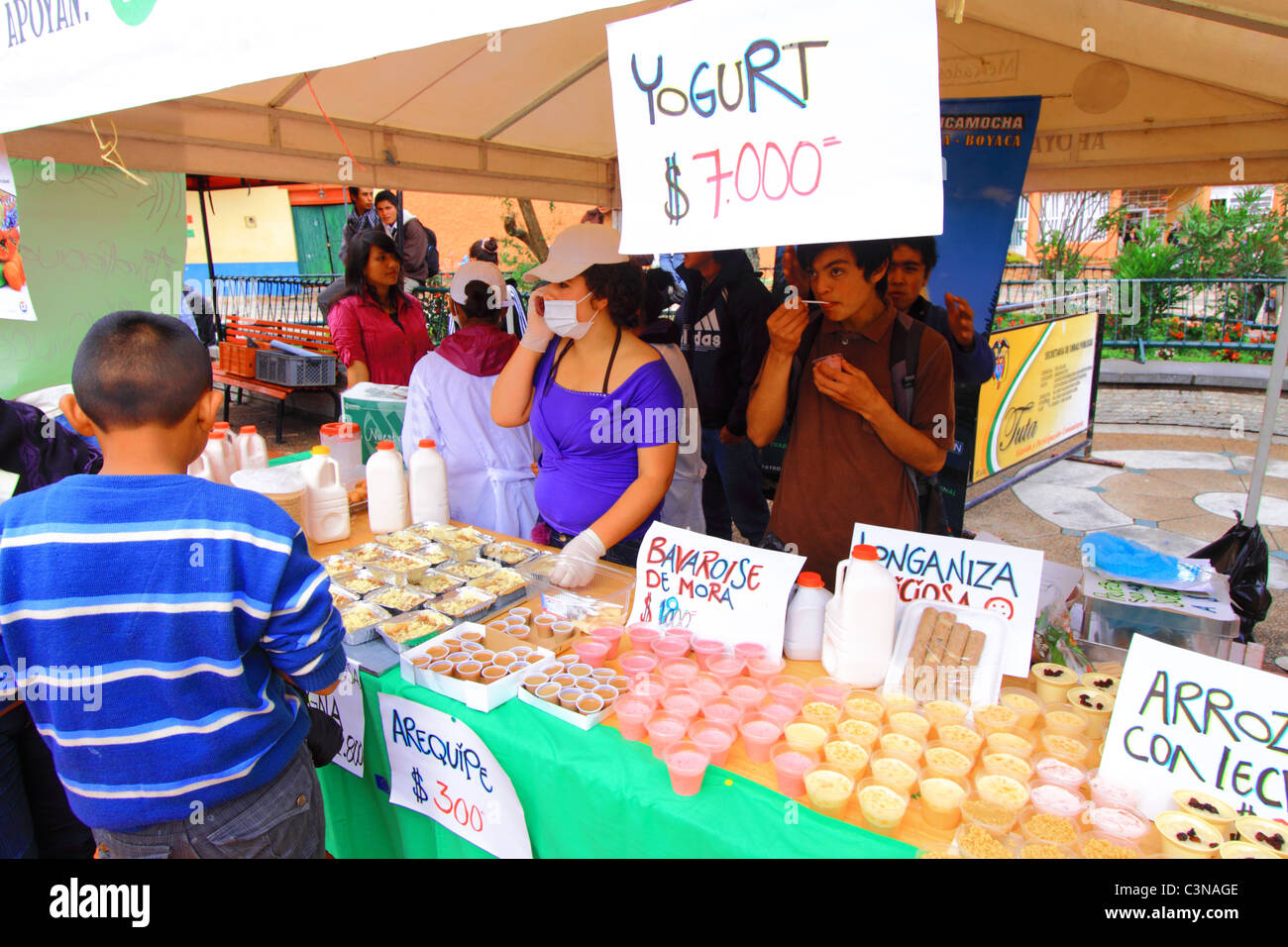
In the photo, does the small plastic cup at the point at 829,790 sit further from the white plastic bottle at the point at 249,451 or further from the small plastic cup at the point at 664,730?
the white plastic bottle at the point at 249,451

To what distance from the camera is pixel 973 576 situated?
72.1 inches

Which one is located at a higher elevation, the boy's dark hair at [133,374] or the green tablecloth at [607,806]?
the boy's dark hair at [133,374]

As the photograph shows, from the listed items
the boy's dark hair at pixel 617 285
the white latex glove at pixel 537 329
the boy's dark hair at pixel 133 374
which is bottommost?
the boy's dark hair at pixel 133 374

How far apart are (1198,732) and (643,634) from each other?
46.1 inches

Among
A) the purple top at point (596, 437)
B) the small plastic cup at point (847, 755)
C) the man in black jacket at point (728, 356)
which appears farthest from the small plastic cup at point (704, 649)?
the man in black jacket at point (728, 356)

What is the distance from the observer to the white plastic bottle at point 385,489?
8.84 ft

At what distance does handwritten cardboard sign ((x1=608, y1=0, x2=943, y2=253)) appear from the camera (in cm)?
122

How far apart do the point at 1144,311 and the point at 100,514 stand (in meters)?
13.7

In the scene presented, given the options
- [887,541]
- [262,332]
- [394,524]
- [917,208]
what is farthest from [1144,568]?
[262,332]

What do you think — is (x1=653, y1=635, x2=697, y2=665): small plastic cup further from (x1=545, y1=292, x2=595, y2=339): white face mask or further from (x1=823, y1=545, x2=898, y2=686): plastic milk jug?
(x1=545, y1=292, x2=595, y2=339): white face mask

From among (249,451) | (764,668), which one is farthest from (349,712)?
(249,451)

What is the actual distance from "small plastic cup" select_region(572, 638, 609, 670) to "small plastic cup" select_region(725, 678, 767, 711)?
34 centimetres

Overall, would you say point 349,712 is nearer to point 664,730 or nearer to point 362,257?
point 664,730

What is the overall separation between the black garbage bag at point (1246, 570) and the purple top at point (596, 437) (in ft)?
8.62
